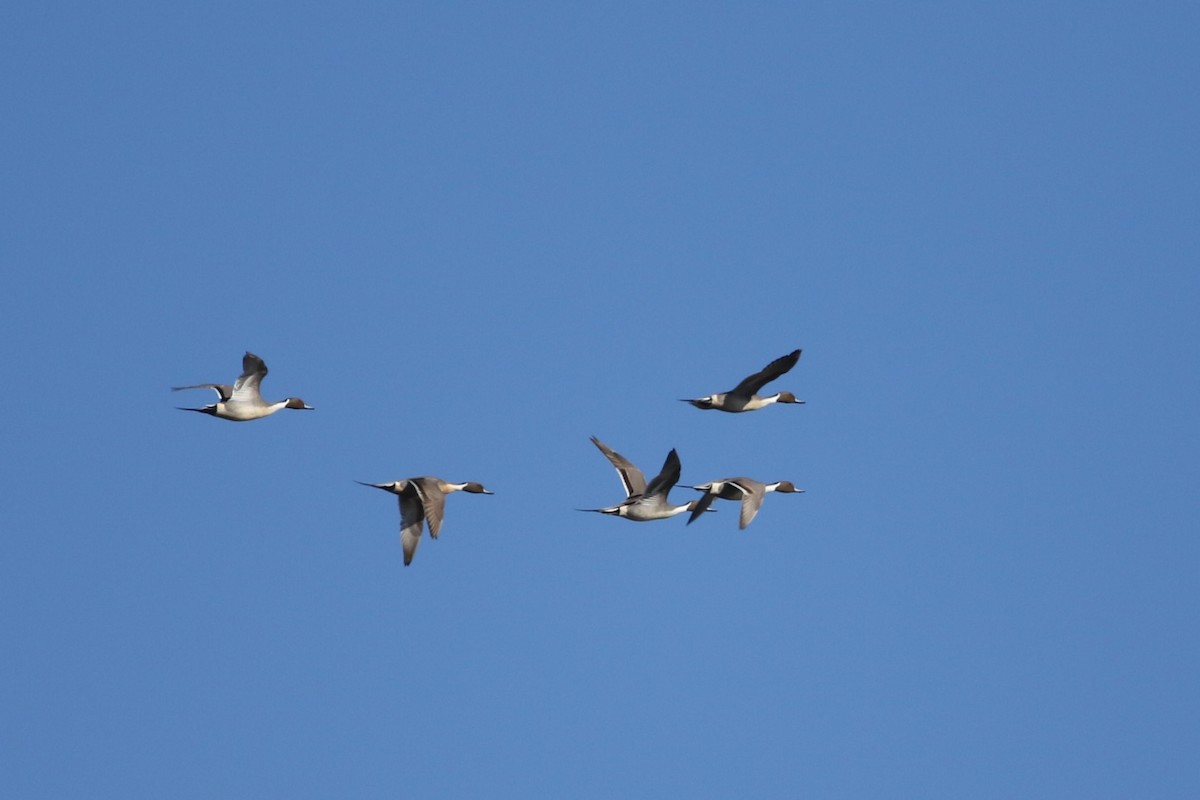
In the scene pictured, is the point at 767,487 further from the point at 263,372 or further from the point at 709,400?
the point at 263,372

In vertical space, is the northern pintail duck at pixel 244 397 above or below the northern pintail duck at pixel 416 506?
above

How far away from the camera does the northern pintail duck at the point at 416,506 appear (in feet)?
98.5

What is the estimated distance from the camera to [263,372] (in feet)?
102

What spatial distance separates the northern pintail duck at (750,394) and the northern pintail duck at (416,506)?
15.3 ft

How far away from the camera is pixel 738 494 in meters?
32.1

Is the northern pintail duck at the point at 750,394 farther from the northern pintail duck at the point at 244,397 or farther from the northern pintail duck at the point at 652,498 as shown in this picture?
the northern pintail duck at the point at 244,397

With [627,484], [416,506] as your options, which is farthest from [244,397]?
[627,484]

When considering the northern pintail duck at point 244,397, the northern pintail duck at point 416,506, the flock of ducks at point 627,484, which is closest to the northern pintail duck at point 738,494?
the flock of ducks at point 627,484

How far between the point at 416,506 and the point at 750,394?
249 inches

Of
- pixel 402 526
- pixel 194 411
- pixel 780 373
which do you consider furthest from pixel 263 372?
pixel 780 373

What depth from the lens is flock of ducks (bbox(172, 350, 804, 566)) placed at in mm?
30312

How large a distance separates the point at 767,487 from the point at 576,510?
217 inches

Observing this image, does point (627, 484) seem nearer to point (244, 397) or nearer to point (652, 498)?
point (652, 498)

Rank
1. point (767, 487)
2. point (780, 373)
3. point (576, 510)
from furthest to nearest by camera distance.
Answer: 1. point (767, 487)
2. point (780, 373)
3. point (576, 510)
